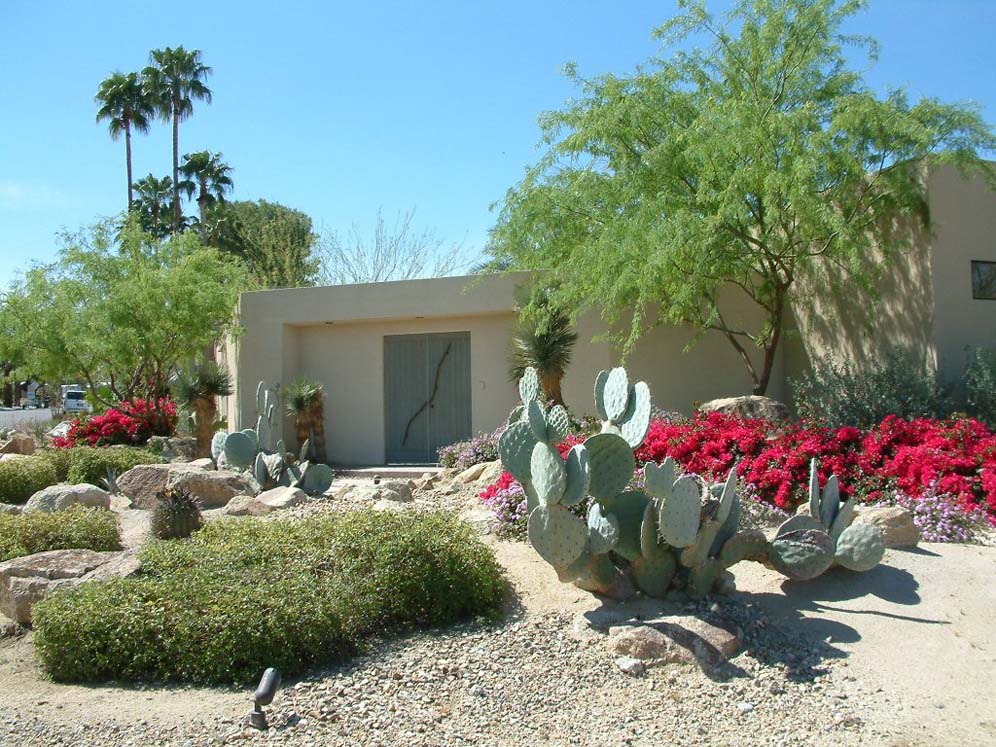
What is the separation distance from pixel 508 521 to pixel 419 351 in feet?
26.5

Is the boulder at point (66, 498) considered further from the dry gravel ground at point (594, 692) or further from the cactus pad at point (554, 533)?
the cactus pad at point (554, 533)

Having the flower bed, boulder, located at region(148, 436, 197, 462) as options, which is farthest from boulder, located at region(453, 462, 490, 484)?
boulder, located at region(148, 436, 197, 462)

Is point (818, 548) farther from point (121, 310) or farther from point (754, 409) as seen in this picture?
point (121, 310)

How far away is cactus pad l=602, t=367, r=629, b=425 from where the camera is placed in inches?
238

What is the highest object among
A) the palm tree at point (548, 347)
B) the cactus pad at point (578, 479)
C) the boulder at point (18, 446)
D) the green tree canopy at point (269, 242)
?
the green tree canopy at point (269, 242)

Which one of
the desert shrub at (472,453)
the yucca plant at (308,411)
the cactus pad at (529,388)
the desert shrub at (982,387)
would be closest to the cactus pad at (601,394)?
the cactus pad at (529,388)

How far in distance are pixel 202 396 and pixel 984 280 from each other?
1195 centimetres

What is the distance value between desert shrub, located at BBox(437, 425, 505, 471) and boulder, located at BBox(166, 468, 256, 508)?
350 centimetres

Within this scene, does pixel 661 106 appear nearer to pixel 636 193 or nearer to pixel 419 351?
pixel 636 193

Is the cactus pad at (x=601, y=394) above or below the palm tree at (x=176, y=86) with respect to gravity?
below

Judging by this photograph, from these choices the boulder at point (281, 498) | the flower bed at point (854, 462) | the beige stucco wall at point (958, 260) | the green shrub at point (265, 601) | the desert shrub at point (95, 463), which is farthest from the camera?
the desert shrub at point (95, 463)

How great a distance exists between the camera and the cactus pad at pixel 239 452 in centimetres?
1077

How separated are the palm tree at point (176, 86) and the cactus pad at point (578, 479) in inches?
1152

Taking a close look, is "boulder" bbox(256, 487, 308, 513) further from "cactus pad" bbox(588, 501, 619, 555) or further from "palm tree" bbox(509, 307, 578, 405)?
"cactus pad" bbox(588, 501, 619, 555)
